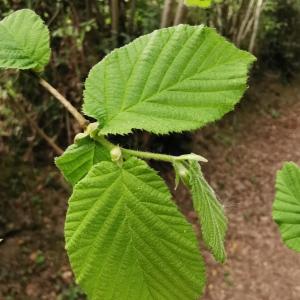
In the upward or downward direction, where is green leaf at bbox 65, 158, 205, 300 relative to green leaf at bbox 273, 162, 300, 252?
upward

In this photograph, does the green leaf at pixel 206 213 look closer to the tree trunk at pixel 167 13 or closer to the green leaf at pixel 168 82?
the green leaf at pixel 168 82

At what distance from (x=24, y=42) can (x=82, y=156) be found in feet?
0.69

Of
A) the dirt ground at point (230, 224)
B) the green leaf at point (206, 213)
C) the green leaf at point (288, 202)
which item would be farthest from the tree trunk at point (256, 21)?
the green leaf at point (206, 213)

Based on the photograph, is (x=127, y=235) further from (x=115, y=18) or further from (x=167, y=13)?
(x=115, y=18)

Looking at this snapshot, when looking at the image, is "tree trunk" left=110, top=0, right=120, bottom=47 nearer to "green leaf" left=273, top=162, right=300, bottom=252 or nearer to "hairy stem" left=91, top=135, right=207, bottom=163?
"green leaf" left=273, top=162, right=300, bottom=252

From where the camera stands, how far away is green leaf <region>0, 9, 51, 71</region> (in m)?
0.58

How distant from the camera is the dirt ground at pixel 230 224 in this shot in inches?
134

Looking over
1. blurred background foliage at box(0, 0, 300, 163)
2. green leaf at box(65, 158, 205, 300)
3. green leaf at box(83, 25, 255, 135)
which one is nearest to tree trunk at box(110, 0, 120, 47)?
blurred background foliage at box(0, 0, 300, 163)

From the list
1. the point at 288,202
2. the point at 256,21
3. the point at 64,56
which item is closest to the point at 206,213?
the point at 288,202

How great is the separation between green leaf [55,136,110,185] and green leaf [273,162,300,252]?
2.05 feet

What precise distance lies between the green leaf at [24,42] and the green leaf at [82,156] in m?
0.15

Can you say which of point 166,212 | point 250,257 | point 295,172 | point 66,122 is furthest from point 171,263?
point 250,257

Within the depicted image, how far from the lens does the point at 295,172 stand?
3.42ft

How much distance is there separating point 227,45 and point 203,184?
154mm
